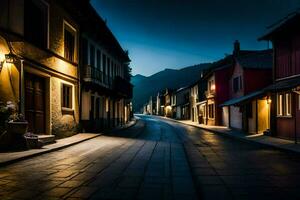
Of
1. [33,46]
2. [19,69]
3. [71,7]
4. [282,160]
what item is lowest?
[282,160]

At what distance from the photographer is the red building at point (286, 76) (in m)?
18.8

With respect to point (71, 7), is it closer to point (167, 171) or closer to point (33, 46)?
point (33, 46)

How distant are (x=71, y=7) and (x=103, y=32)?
22.3ft

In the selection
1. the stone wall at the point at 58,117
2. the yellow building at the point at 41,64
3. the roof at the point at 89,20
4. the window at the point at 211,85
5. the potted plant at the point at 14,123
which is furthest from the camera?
the window at the point at 211,85

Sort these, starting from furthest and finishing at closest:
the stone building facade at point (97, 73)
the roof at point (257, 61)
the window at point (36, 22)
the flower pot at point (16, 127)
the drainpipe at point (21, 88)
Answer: the roof at point (257, 61)
the stone building facade at point (97, 73)
the window at point (36, 22)
the drainpipe at point (21, 88)
the flower pot at point (16, 127)

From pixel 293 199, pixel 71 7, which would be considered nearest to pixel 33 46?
pixel 71 7

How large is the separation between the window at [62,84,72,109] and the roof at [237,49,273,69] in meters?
15.1

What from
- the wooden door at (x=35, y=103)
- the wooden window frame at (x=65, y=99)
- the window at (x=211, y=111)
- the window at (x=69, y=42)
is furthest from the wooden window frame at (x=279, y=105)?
the window at (x=211, y=111)

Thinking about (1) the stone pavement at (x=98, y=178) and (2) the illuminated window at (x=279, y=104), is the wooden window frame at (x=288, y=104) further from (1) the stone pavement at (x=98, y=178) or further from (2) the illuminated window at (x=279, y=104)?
(1) the stone pavement at (x=98, y=178)

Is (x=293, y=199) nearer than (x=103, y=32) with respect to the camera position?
Yes

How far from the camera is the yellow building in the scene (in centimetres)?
1273

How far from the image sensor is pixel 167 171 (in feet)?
29.2

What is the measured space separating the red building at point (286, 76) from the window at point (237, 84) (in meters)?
8.75

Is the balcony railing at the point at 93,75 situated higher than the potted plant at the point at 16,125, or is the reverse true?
the balcony railing at the point at 93,75
